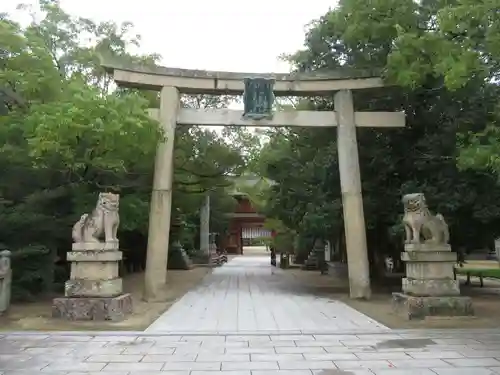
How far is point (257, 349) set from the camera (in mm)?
7637

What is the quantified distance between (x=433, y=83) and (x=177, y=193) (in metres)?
11.2

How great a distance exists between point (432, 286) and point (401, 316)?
90cm

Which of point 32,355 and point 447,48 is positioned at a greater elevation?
point 447,48

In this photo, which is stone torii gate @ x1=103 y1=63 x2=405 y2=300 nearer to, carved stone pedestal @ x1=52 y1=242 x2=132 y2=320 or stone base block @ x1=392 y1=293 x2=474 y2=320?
carved stone pedestal @ x1=52 y1=242 x2=132 y2=320

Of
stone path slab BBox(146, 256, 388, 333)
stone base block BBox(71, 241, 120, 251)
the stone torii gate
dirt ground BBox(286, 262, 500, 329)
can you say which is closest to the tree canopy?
the stone torii gate

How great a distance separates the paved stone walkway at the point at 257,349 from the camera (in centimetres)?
645

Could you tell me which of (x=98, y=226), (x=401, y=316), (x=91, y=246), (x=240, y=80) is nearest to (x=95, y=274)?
(x=91, y=246)

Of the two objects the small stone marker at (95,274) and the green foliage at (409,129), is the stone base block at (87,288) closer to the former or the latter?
the small stone marker at (95,274)

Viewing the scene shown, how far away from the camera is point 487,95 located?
44.8 feet

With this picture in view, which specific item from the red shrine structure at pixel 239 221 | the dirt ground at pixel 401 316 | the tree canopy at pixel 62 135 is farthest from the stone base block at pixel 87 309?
the red shrine structure at pixel 239 221

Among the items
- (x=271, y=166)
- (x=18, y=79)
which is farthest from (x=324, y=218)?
(x=18, y=79)

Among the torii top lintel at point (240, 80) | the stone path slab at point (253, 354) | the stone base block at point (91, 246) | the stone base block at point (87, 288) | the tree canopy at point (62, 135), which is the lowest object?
the stone path slab at point (253, 354)

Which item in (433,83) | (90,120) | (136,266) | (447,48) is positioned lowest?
(136,266)

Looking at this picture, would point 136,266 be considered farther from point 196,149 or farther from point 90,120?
point 90,120
